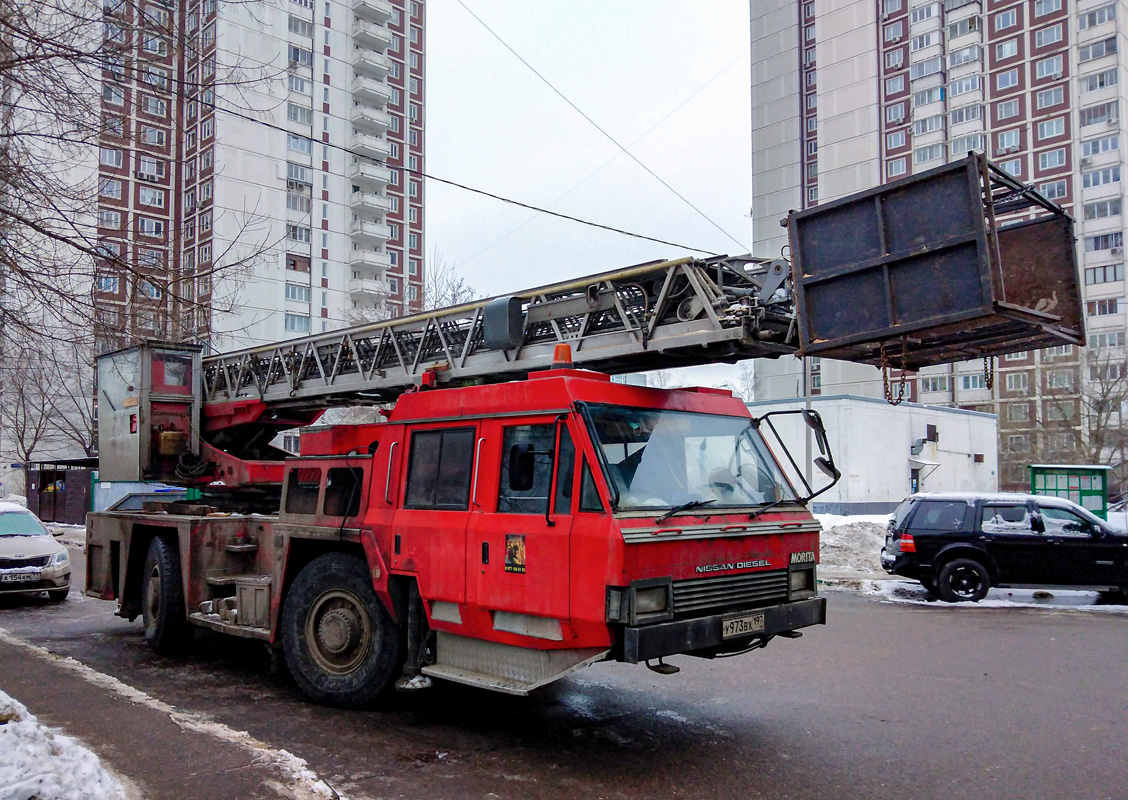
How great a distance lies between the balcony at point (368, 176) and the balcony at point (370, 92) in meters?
4.60

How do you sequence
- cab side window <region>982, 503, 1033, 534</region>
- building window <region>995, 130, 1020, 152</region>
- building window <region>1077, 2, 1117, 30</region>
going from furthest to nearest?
building window <region>995, 130, 1020, 152</region> → building window <region>1077, 2, 1117, 30</region> → cab side window <region>982, 503, 1033, 534</region>

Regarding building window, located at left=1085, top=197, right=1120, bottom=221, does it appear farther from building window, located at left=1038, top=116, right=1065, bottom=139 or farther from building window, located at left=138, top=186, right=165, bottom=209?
building window, located at left=138, top=186, right=165, bottom=209

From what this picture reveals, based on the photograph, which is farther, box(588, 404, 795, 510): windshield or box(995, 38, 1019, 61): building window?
box(995, 38, 1019, 61): building window

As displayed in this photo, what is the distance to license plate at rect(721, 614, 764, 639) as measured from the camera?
5637 millimetres

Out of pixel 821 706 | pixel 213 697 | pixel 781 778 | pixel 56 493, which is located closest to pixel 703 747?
pixel 781 778

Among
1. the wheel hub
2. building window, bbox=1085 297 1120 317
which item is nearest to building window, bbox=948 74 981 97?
building window, bbox=1085 297 1120 317

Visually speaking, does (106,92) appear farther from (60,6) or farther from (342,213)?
(342,213)

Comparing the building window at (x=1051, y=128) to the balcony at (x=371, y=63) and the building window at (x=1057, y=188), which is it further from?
the balcony at (x=371, y=63)

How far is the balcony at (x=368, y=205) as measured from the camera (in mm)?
61344

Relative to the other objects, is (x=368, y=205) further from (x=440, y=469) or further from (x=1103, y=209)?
(x=440, y=469)

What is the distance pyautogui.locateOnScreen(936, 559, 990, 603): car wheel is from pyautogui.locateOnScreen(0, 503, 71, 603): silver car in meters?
13.2

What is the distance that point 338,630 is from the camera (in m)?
6.94

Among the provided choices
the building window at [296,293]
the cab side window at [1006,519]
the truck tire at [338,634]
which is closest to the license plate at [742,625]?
the truck tire at [338,634]

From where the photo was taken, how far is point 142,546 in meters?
9.98
